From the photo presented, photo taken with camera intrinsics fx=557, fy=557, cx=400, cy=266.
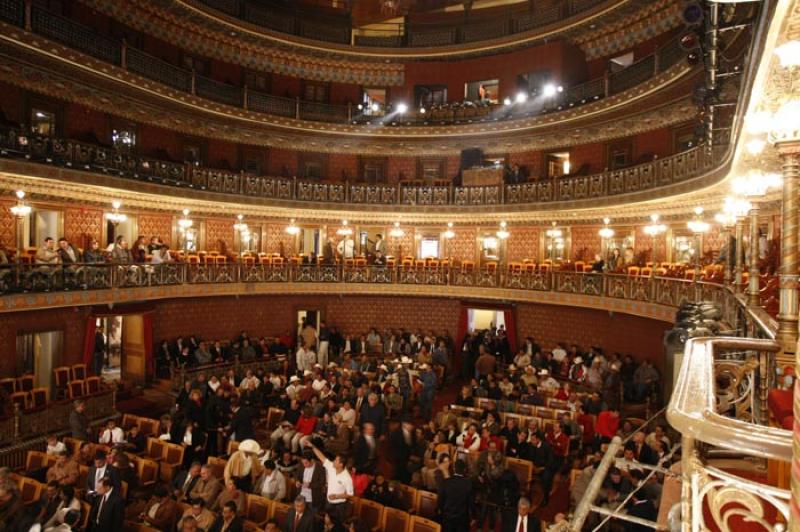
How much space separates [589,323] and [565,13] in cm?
1296

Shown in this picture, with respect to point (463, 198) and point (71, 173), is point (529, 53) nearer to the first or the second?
point (463, 198)

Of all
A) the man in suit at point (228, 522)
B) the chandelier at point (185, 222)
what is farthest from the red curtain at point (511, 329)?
the man in suit at point (228, 522)

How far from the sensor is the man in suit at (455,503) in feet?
27.4

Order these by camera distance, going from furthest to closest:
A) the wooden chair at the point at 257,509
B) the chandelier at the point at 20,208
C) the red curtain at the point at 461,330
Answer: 1. the red curtain at the point at 461,330
2. the chandelier at the point at 20,208
3. the wooden chair at the point at 257,509

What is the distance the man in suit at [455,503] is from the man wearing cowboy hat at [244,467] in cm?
328

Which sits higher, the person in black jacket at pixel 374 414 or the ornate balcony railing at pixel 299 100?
the ornate balcony railing at pixel 299 100

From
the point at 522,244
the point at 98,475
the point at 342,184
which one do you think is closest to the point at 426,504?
the point at 98,475

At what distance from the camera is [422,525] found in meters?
7.86

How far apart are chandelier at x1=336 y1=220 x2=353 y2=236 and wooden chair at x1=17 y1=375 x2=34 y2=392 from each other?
44.8 feet

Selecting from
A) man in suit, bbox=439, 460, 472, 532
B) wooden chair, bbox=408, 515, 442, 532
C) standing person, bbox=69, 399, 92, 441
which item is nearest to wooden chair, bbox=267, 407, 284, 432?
standing person, bbox=69, 399, 92, 441

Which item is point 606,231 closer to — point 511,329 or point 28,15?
point 511,329

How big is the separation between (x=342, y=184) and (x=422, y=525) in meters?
18.2

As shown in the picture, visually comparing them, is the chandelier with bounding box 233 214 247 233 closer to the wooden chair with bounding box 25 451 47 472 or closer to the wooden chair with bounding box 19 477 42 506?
the wooden chair with bounding box 25 451 47 472

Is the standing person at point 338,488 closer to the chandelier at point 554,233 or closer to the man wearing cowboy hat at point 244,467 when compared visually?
the man wearing cowboy hat at point 244,467
